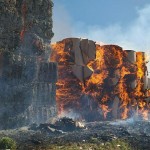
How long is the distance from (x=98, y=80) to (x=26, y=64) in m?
15.9

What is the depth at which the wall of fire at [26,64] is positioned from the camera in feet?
110

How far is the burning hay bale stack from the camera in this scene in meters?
45.3

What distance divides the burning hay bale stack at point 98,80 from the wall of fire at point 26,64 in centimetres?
720

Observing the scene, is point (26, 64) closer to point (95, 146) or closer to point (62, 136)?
point (62, 136)

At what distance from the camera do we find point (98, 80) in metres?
48.8

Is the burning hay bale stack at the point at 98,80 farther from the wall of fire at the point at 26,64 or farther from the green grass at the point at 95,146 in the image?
the green grass at the point at 95,146

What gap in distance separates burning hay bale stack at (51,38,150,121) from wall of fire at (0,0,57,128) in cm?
720

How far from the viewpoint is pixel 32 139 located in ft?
82.5

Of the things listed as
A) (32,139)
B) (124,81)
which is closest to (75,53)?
(124,81)

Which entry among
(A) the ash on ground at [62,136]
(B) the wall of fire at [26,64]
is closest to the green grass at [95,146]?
(A) the ash on ground at [62,136]

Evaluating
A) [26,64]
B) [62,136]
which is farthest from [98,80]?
[62,136]

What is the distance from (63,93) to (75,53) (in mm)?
5314

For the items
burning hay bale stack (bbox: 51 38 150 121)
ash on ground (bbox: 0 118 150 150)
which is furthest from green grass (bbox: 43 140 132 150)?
burning hay bale stack (bbox: 51 38 150 121)

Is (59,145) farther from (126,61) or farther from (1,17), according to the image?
(126,61)
